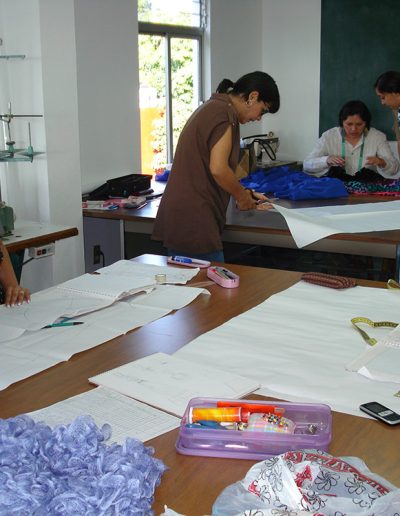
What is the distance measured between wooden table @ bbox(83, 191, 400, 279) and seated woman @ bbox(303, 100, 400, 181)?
2.66 ft

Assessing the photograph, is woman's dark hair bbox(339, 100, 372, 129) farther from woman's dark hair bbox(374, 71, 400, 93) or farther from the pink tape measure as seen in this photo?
the pink tape measure

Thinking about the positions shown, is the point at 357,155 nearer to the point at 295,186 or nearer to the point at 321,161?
the point at 321,161

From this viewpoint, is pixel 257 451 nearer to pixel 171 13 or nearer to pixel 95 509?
pixel 95 509

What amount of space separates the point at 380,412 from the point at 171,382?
1.35ft

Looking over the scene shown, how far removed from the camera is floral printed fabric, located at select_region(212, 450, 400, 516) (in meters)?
0.84

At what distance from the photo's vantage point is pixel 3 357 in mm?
1510

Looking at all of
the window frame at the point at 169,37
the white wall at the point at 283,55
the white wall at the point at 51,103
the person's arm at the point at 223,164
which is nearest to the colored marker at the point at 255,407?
the person's arm at the point at 223,164

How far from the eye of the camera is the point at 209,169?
2902 mm

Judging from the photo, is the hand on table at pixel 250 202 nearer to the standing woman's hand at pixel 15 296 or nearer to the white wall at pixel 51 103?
the white wall at pixel 51 103

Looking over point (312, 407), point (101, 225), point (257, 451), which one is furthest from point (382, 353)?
point (101, 225)

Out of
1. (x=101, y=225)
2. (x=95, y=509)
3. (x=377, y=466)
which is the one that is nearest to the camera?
(x=95, y=509)

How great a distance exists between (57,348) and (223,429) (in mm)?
584

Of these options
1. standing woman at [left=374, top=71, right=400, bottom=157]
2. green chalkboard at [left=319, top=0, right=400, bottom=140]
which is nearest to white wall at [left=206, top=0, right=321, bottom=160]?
green chalkboard at [left=319, top=0, right=400, bottom=140]

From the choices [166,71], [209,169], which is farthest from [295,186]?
[166,71]
